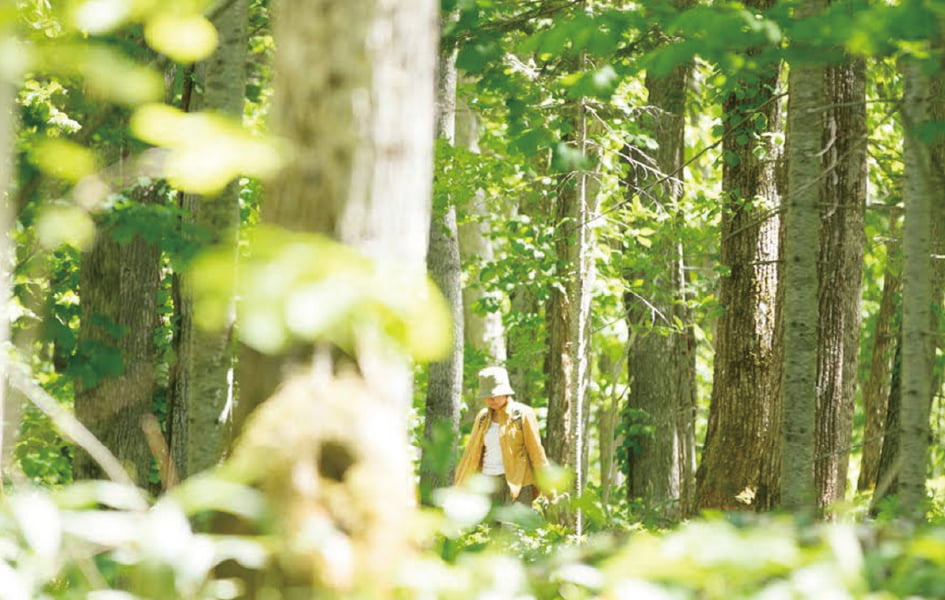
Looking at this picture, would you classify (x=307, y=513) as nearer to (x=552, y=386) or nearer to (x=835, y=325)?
(x=835, y=325)

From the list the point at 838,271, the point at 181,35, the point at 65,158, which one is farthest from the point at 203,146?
the point at 838,271

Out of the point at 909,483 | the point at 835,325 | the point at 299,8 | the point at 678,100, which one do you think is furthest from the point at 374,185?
the point at 678,100

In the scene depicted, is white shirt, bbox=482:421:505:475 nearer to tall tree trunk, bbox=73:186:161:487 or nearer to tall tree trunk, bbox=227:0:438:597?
tall tree trunk, bbox=73:186:161:487

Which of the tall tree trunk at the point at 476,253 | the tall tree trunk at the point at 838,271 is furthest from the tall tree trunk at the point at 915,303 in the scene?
the tall tree trunk at the point at 476,253

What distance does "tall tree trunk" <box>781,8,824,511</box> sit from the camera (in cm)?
482

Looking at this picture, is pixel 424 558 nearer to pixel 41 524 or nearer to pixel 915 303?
pixel 41 524

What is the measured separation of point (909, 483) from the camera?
13.0ft

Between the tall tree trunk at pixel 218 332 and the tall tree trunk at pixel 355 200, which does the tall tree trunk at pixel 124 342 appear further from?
the tall tree trunk at pixel 355 200

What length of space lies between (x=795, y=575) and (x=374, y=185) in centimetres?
122

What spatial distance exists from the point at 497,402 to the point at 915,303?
7.99 meters

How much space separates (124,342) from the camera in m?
9.48

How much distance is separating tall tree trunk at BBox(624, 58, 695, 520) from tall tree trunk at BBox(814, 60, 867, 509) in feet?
17.1

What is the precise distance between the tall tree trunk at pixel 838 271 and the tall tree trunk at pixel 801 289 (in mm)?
3943

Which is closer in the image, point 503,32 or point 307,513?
point 307,513
